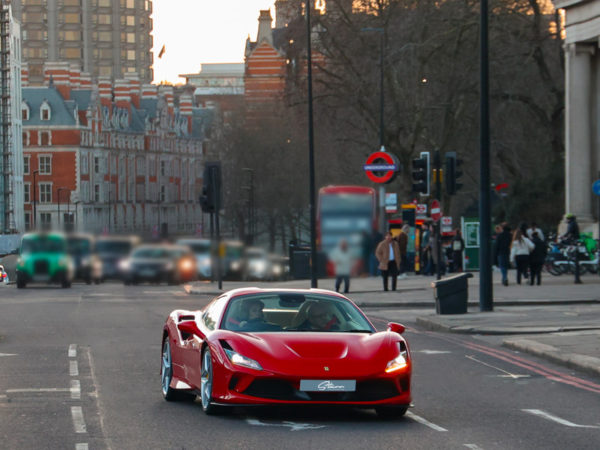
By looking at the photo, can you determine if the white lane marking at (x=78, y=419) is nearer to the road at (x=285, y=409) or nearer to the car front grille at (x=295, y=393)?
the road at (x=285, y=409)

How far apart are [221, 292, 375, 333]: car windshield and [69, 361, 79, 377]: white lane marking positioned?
4046 mm

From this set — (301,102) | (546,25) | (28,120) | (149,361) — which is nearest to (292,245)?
(301,102)

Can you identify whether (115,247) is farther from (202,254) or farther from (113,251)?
(202,254)

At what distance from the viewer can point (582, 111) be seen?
4709cm

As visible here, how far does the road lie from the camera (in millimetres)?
10406

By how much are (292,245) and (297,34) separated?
9533mm

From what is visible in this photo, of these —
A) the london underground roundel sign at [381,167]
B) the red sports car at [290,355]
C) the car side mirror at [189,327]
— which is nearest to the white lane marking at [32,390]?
the red sports car at [290,355]

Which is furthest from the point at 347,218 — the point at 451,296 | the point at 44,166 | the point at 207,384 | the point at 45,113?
the point at 45,113

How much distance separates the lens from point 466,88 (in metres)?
54.1

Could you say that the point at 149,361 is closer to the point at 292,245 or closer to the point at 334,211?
the point at 334,211

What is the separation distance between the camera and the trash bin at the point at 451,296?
2644cm

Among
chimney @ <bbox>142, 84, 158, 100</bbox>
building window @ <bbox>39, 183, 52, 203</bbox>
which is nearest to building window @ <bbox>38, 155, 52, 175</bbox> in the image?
building window @ <bbox>39, 183, 52, 203</bbox>

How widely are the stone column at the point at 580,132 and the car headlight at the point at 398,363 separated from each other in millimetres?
36430

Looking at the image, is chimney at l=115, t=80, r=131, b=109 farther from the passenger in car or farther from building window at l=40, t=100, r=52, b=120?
the passenger in car
